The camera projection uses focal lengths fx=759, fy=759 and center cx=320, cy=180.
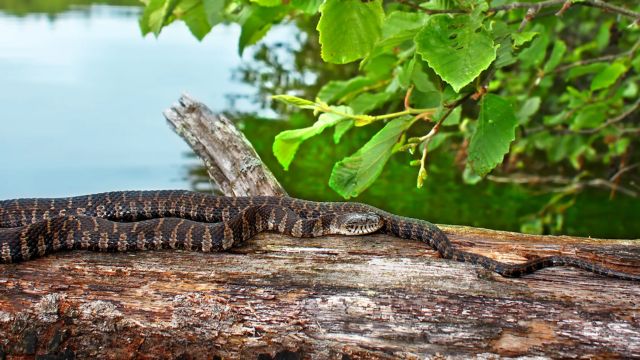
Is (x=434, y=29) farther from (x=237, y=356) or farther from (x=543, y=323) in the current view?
(x=237, y=356)

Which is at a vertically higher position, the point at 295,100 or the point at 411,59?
the point at 411,59

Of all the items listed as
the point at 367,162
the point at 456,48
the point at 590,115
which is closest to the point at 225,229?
the point at 367,162

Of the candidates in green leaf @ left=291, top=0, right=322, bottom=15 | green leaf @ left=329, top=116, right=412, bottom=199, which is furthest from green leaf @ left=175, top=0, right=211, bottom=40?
green leaf @ left=329, top=116, right=412, bottom=199

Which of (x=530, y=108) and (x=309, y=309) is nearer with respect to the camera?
(x=309, y=309)

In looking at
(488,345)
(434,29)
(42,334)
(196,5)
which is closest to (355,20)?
(434,29)

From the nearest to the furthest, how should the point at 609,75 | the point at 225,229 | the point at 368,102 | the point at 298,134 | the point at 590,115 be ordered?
1. the point at 298,134
2. the point at 225,229
3. the point at 368,102
4. the point at 609,75
5. the point at 590,115

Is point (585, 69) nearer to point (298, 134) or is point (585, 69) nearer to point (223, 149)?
point (298, 134)

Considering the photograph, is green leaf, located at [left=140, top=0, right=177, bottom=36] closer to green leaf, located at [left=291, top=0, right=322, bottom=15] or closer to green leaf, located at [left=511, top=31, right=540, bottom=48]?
green leaf, located at [left=291, top=0, right=322, bottom=15]
